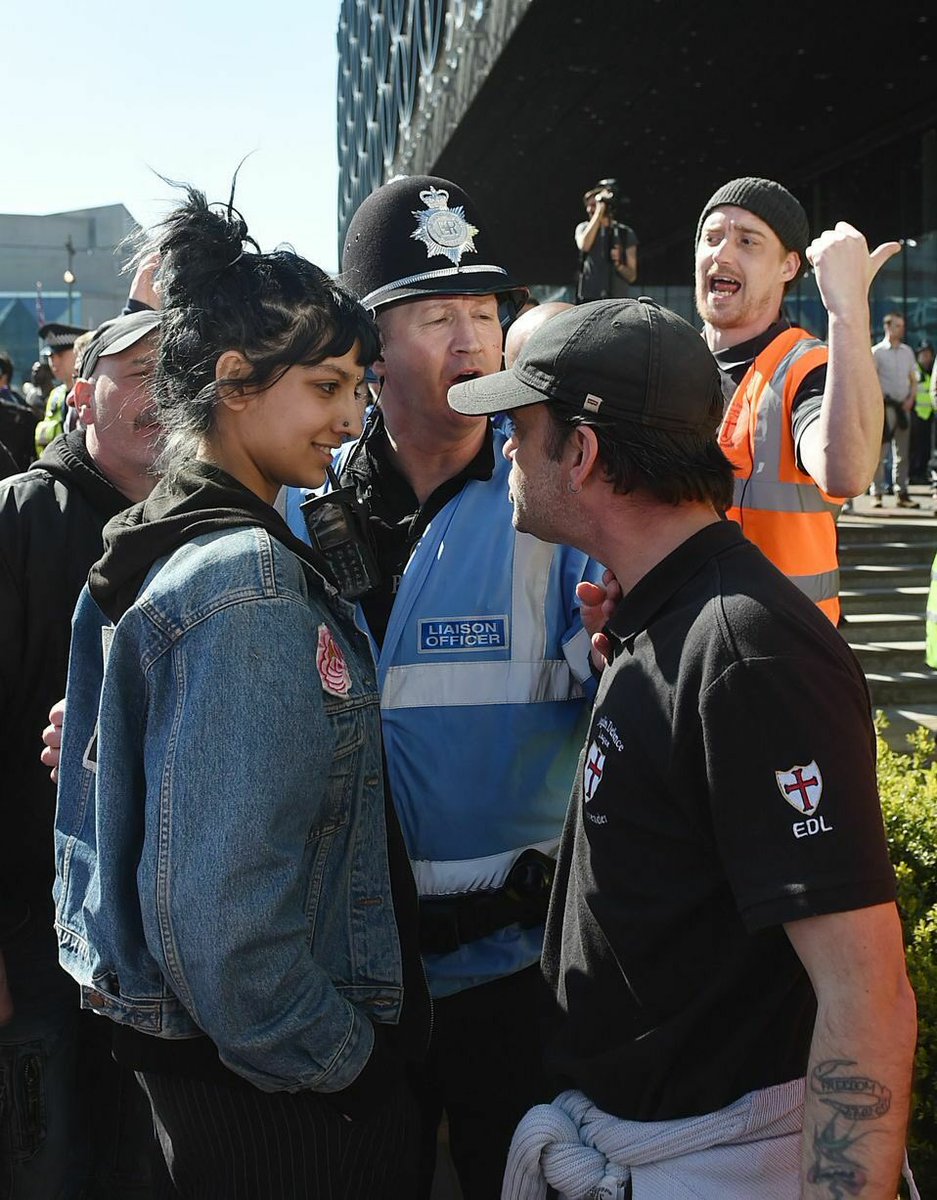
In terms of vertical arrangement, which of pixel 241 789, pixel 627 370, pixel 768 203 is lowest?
pixel 241 789

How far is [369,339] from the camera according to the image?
1980 mm

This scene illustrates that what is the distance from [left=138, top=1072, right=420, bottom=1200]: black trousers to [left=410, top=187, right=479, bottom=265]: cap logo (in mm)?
1780

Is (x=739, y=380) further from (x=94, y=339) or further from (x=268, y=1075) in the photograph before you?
(x=268, y=1075)

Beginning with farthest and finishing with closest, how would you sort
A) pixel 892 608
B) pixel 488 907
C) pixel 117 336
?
pixel 892 608 < pixel 117 336 < pixel 488 907

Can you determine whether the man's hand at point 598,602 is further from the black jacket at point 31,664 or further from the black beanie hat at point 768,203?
the black beanie hat at point 768,203

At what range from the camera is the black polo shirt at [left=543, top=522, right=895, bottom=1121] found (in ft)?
4.70

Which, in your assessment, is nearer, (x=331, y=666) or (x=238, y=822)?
(x=238, y=822)

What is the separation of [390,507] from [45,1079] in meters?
1.55

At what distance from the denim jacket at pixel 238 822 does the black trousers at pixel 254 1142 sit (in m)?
0.13

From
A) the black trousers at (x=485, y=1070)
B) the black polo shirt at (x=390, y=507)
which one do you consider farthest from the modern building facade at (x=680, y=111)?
the black trousers at (x=485, y=1070)

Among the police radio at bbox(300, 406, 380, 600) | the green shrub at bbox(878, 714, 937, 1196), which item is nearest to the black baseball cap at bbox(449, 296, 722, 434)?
the police radio at bbox(300, 406, 380, 600)

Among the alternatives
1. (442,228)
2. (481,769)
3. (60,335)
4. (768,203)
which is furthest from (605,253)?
(481,769)

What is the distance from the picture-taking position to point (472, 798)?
7.60 feet

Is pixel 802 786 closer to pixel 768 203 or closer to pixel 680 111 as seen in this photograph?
pixel 768 203
